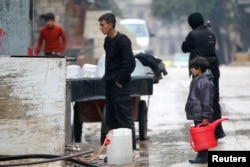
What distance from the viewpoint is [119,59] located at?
9.62m

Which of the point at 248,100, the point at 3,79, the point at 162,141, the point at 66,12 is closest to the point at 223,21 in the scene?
the point at 66,12

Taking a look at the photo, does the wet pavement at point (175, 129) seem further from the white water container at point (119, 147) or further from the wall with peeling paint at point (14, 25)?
the wall with peeling paint at point (14, 25)

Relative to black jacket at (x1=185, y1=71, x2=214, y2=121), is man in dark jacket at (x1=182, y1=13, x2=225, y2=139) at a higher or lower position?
higher

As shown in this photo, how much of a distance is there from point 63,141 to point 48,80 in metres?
0.72

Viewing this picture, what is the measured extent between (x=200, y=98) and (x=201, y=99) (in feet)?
0.07

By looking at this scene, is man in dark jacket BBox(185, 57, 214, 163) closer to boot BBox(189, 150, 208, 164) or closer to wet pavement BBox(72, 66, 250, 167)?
boot BBox(189, 150, 208, 164)

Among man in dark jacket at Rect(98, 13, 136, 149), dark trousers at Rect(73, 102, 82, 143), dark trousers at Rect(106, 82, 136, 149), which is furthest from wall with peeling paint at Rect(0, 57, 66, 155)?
dark trousers at Rect(73, 102, 82, 143)

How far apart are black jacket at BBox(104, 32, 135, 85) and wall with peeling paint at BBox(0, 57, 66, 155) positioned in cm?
100

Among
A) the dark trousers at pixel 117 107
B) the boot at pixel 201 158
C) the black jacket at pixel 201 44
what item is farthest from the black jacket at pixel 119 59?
the black jacket at pixel 201 44

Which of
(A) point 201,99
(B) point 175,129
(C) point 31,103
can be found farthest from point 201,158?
(B) point 175,129

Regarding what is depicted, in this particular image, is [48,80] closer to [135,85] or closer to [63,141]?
[63,141]

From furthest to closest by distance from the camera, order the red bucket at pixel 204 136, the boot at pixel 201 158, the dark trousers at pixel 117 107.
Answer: the dark trousers at pixel 117 107
the boot at pixel 201 158
the red bucket at pixel 204 136

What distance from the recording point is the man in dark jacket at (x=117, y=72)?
9.52 m

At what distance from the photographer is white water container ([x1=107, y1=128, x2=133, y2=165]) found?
9.08 meters
